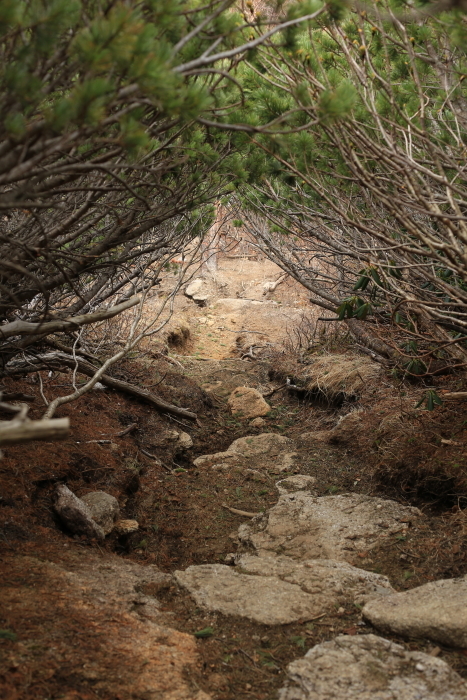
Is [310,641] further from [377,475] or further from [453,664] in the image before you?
[377,475]

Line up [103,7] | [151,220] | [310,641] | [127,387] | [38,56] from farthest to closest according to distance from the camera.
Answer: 1. [127,387]
2. [151,220]
3. [310,641]
4. [103,7]
5. [38,56]

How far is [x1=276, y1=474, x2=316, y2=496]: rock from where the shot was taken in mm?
5414

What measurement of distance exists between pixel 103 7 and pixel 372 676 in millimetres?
3125

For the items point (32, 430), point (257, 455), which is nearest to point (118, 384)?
point (257, 455)

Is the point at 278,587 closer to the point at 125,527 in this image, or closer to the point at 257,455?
the point at 125,527

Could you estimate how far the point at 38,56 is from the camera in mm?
2158

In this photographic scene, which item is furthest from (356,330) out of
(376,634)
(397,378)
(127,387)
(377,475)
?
(376,634)

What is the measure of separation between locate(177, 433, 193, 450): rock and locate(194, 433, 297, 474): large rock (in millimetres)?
281

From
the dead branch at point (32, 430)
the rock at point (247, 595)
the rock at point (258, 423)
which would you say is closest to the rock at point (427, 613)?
the rock at point (247, 595)

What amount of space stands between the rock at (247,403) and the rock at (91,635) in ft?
14.3

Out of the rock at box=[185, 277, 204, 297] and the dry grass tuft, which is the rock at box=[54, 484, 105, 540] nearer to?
the dry grass tuft

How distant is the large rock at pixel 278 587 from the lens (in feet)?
10.8

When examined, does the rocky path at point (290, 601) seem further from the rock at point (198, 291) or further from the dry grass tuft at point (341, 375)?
the rock at point (198, 291)

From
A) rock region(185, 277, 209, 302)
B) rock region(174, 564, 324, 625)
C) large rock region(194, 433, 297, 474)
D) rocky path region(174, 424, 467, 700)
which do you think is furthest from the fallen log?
rock region(185, 277, 209, 302)
